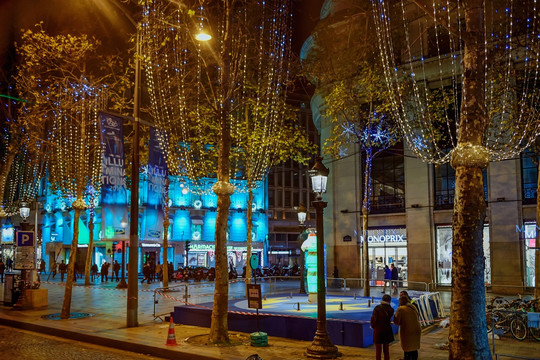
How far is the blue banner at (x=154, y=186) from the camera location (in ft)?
51.1

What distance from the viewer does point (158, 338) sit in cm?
1416

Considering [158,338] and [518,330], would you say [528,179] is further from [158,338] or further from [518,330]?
[158,338]

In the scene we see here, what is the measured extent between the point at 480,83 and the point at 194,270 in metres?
34.6

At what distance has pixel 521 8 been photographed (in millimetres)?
17609

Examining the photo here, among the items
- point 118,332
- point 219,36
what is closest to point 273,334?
point 118,332

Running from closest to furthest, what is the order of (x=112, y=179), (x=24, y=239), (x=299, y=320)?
(x=299, y=320) < (x=112, y=179) < (x=24, y=239)

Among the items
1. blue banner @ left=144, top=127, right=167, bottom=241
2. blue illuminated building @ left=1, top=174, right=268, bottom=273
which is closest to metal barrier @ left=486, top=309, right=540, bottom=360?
blue banner @ left=144, top=127, right=167, bottom=241

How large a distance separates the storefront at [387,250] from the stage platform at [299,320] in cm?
1321

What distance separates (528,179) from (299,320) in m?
19.2

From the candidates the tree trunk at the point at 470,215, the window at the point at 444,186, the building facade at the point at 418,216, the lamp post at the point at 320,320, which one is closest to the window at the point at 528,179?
the building facade at the point at 418,216

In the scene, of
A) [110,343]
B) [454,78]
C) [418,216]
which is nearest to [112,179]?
[110,343]

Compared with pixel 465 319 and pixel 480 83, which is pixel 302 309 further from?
pixel 480 83

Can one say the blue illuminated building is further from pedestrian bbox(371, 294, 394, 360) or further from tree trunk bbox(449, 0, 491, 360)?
tree trunk bbox(449, 0, 491, 360)

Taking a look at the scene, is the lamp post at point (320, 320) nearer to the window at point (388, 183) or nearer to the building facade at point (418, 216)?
the building facade at point (418, 216)
